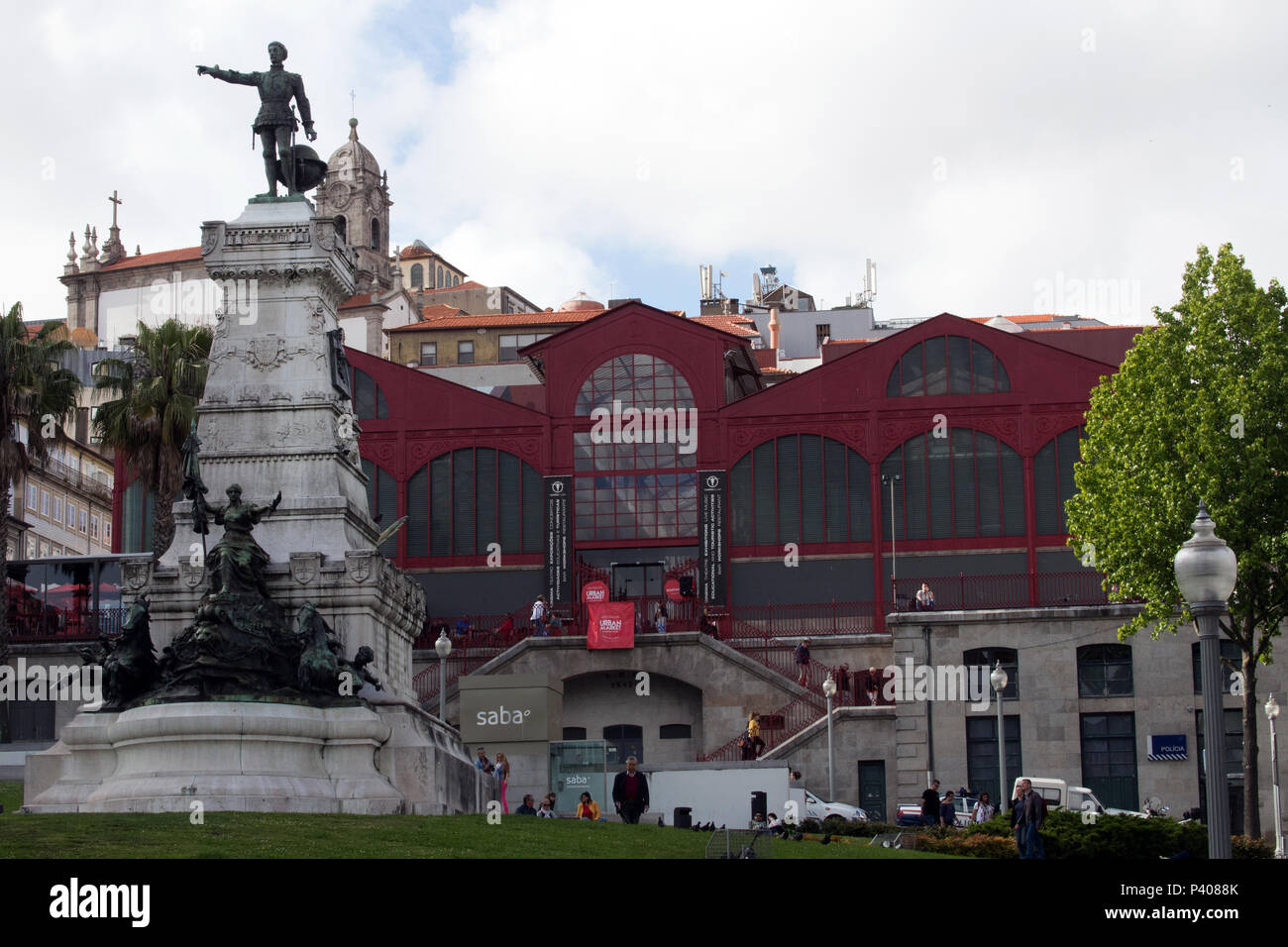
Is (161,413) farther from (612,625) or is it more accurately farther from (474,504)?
(612,625)

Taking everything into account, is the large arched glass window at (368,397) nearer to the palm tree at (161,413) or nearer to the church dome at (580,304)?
the palm tree at (161,413)

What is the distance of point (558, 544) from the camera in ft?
200

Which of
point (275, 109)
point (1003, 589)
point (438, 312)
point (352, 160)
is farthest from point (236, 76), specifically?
point (352, 160)

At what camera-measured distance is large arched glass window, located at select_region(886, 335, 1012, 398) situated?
6031cm

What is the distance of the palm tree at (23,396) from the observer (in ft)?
165

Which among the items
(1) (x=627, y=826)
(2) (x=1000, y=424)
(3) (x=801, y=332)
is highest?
(3) (x=801, y=332)

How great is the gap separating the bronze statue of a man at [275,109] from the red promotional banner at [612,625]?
2226cm

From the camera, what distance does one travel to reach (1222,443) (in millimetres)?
40312

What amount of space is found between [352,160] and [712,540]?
9044 centimetres

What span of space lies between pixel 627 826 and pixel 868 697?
23.4 meters
